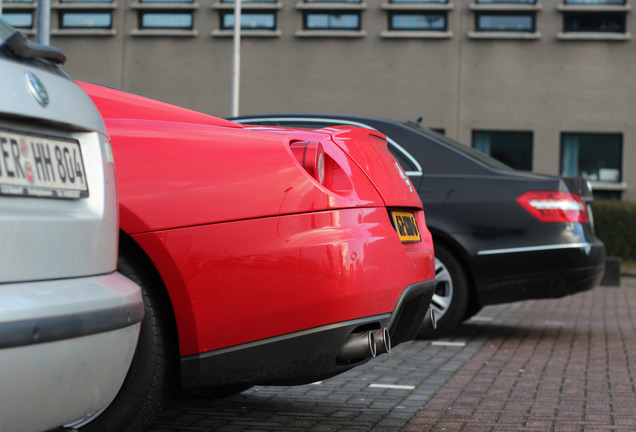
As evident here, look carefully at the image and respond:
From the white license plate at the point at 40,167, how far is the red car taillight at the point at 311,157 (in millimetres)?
1035

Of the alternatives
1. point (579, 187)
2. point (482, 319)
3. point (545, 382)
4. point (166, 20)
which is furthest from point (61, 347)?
point (166, 20)

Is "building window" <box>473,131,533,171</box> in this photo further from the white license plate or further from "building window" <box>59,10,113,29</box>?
the white license plate

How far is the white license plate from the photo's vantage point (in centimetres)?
233

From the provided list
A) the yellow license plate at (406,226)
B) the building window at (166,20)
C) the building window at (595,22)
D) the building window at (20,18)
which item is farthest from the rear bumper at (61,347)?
the building window at (20,18)

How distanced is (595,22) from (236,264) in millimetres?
19682

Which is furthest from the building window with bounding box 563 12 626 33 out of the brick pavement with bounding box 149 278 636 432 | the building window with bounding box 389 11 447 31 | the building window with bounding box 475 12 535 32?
the brick pavement with bounding box 149 278 636 432

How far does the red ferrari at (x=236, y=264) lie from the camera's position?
3291mm

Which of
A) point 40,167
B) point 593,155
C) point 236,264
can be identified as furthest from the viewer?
point 593,155

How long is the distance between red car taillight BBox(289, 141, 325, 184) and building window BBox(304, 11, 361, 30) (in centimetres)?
1878

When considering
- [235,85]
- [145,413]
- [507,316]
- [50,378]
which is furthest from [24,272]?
[235,85]

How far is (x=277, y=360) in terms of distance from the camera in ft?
11.1

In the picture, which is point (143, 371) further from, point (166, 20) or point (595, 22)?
point (166, 20)

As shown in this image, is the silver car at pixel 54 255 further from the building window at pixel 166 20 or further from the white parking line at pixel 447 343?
the building window at pixel 166 20

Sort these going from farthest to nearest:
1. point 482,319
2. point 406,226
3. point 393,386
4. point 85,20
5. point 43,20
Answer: point 85,20 → point 482,319 → point 43,20 → point 393,386 → point 406,226
